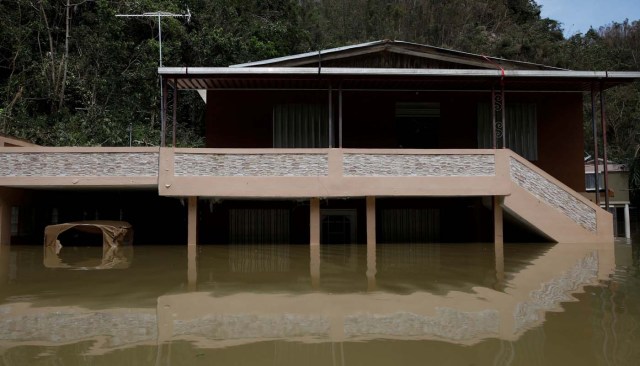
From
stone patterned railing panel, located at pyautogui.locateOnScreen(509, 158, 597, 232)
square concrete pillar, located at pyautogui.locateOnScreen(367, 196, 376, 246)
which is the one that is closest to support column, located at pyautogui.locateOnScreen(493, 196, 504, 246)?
stone patterned railing panel, located at pyautogui.locateOnScreen(509, 158, 597, 232)

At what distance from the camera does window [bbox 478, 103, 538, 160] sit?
49.8 ft

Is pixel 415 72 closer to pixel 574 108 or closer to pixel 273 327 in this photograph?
pixel 574 108

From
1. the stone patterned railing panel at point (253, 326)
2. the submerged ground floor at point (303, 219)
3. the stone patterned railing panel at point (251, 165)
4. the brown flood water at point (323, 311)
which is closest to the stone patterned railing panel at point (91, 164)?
the stone patterned railing panel at point (251, 165)

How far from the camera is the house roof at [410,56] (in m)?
14.0

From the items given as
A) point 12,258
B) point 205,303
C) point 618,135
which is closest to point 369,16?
point 618,135

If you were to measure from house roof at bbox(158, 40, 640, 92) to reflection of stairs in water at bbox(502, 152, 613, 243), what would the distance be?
2.16m

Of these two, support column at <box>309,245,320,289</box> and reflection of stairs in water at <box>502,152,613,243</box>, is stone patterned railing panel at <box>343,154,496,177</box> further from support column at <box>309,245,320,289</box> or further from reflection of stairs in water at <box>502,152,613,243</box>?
support column at <box>309,245,320,289</box>

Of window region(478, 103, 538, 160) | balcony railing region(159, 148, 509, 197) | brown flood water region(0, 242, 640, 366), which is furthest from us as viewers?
window region(478, 103, 538, 160)

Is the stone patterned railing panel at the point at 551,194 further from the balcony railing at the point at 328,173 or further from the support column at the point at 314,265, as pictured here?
the support column at the point at 314,265

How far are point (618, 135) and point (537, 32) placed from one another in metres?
8.16

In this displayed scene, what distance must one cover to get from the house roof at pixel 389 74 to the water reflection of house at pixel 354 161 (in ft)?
0.14

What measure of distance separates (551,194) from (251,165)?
6938mm

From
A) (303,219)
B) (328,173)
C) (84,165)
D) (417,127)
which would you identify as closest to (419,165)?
(328,173)

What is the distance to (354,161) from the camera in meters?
12.1
